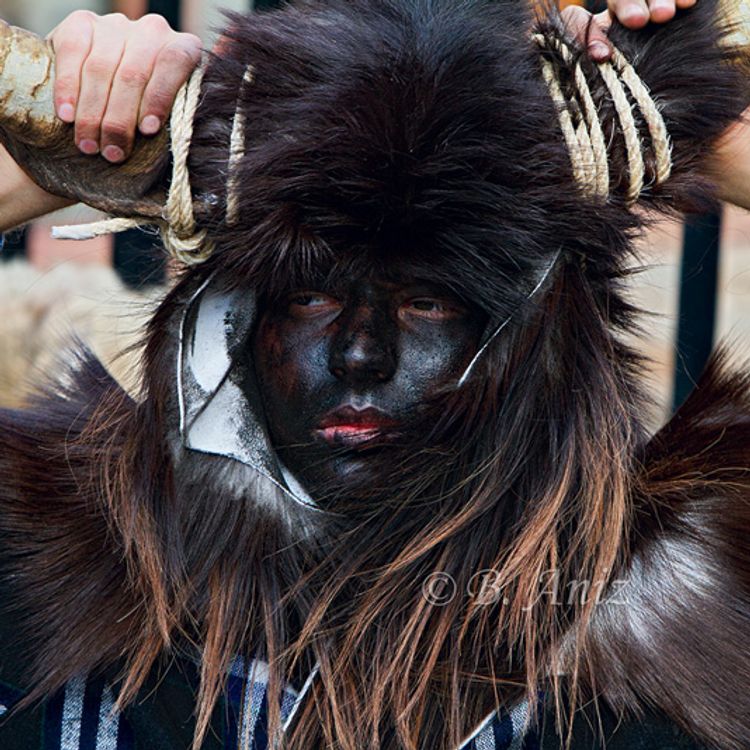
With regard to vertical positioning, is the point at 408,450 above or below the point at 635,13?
below

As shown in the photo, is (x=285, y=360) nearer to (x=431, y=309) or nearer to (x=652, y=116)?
(x=431, y=309)

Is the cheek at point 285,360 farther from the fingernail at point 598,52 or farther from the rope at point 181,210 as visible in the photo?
the fingernail at point 598,52

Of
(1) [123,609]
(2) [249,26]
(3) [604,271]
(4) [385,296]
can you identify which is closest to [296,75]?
(2) [249,26]

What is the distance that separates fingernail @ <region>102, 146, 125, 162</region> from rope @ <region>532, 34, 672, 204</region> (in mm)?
436

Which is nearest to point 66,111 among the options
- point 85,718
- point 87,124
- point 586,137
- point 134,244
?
point 87,124

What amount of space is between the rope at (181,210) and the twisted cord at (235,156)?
4 centimetres

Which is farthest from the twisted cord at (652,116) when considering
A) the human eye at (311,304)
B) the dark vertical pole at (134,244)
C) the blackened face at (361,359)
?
the dark vertical pole at (134,244)

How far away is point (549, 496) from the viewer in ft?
4.78

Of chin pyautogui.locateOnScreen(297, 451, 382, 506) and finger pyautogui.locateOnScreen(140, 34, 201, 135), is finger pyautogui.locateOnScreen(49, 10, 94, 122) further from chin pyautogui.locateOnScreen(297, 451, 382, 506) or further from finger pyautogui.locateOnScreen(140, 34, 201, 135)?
chin pyautogui.locateOnScreen(297, 451, 382, 506)

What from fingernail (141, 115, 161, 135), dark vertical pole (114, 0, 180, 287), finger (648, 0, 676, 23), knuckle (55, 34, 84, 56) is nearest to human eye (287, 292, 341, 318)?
fingernail (141, 115, 161, 135)

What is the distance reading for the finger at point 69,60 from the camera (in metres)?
1.43

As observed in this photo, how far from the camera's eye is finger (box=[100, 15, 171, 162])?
1435mm

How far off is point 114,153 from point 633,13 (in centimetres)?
55

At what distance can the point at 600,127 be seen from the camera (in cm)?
142
